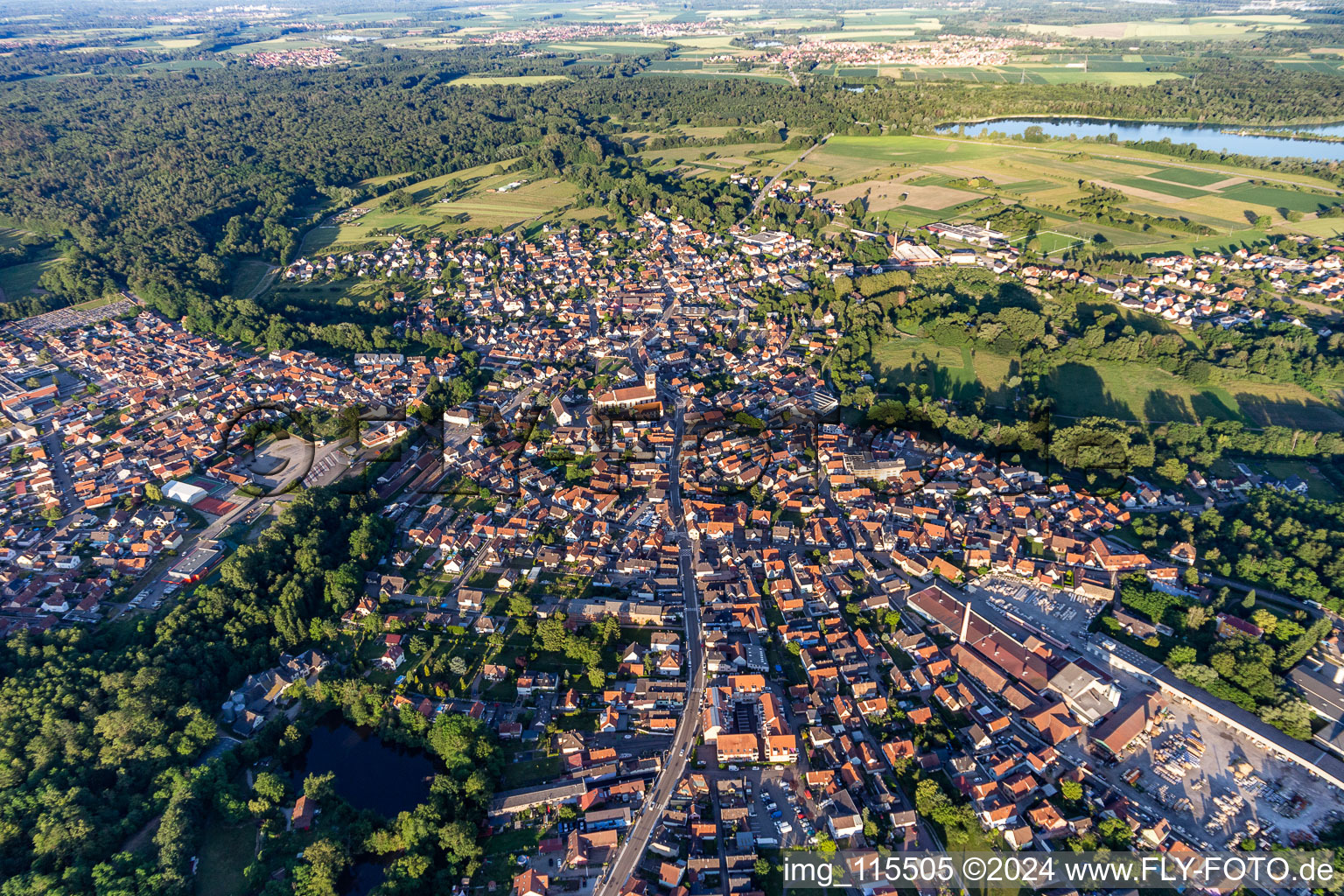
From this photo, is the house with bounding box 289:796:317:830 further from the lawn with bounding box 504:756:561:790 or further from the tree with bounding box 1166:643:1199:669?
the tree with bounding box 1166:643:1199:669

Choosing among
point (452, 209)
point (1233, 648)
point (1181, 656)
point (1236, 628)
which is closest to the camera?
point (1233, 648)

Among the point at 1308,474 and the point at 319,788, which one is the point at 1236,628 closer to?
the point at 1308,474

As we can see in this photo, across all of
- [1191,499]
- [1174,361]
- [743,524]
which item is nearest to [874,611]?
[743,524]

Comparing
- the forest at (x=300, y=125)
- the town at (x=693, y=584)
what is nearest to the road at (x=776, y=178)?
the forest at (x=300, y=125)

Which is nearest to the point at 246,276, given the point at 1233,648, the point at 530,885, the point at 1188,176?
the point at 530,885

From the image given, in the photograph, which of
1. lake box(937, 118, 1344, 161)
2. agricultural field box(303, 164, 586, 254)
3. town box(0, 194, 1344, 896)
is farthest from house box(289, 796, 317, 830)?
lake box(937, 118, 1344, 161)
